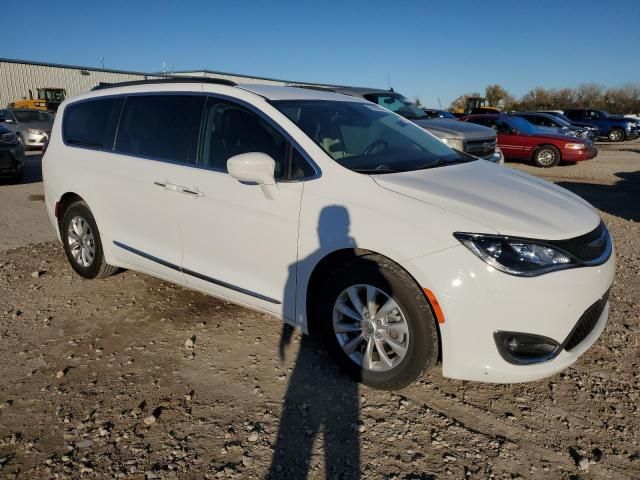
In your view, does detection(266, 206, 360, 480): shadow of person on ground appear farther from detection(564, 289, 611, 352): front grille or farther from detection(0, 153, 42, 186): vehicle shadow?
detection(0, 153, 42, 186): vehicle shadow

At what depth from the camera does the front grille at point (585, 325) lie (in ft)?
8.52

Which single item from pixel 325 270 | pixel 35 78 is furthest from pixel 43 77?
pixel 325 270

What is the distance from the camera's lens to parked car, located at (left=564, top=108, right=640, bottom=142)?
26281mm

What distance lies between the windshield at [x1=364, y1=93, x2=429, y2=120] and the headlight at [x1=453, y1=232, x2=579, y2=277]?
8.14 meters

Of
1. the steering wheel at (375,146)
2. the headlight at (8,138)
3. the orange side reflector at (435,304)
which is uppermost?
the steering wheel at (375,146)

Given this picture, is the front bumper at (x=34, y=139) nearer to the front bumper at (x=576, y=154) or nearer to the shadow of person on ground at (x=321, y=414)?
the front bumper at (x=576, y=154)

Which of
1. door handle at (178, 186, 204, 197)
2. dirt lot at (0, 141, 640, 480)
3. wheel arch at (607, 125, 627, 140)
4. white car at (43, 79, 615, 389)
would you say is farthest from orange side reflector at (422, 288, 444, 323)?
wheel arch at (607, 125, 627, 140)

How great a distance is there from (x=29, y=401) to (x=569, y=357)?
3.05 meters

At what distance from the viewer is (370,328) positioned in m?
2.83

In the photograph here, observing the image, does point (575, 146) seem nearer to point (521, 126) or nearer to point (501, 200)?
point (521, 126)

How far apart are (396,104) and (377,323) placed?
8.66 metres

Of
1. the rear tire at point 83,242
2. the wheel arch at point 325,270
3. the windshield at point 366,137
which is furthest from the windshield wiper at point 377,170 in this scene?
the rear tire at point 83,242

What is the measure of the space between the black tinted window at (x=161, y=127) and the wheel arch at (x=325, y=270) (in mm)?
1290

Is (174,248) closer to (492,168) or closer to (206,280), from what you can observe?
(206,280)
